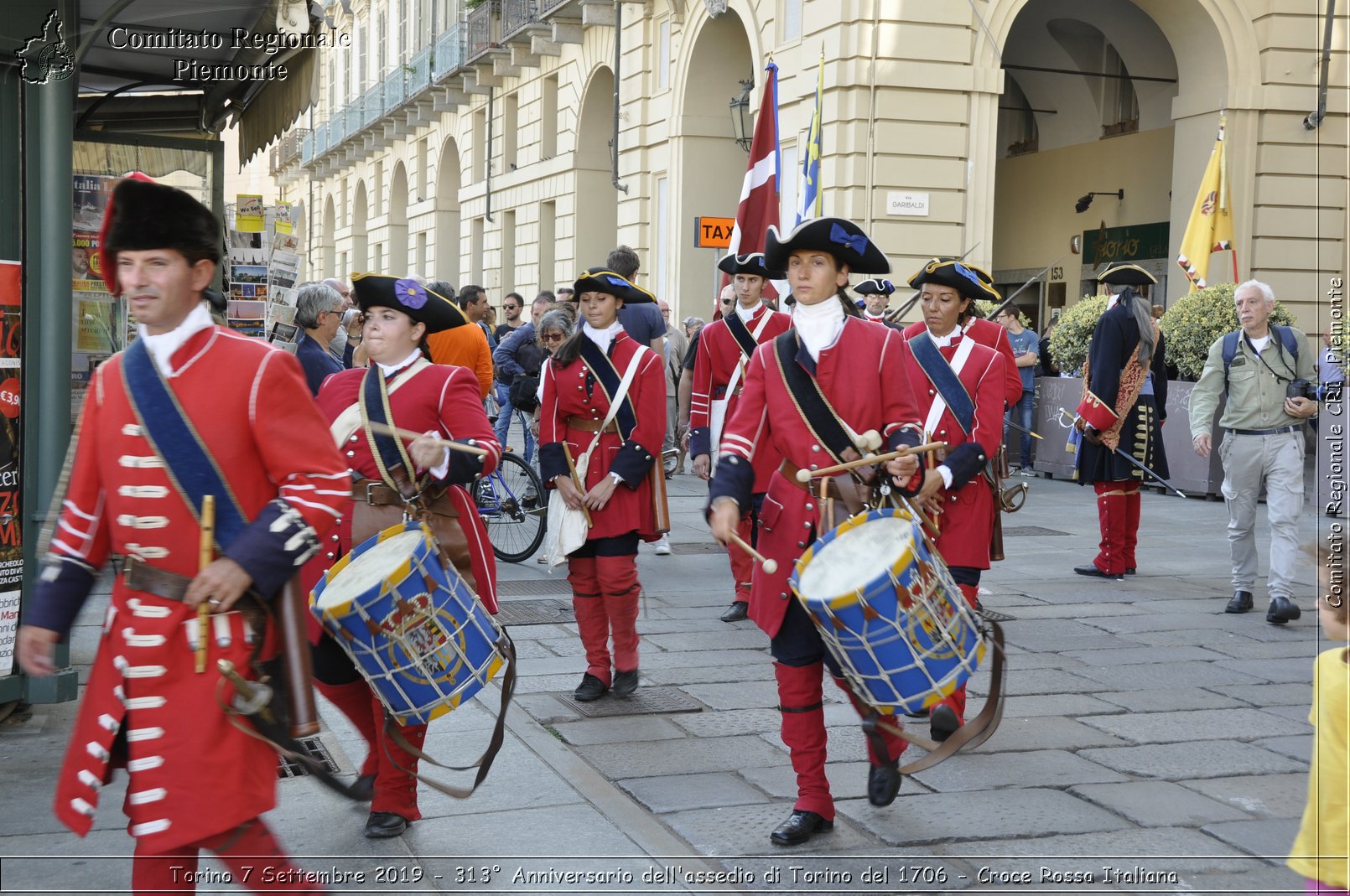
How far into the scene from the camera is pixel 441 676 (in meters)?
3.99

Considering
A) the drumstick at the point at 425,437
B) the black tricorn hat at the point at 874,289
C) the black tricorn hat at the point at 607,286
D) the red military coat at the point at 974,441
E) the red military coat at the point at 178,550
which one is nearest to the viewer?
the red military coat at the point at 178,550

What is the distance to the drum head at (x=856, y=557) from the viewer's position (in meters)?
3.79

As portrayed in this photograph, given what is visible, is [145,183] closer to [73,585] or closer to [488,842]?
[73,585]

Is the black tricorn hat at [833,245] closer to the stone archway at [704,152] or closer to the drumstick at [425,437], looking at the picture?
the drumstick at [425,437]

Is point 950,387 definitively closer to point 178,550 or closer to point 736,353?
point 736,353

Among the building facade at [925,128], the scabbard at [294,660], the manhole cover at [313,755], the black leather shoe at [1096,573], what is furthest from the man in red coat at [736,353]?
the scabbard at [294,660]

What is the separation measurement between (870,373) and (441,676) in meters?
1.67

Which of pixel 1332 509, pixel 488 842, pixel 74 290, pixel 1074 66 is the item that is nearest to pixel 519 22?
pixel 1074 66

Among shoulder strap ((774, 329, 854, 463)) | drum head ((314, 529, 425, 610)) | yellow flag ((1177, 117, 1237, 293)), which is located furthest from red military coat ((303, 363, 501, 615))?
yellow flag ((1177, 117, 1237, 293))

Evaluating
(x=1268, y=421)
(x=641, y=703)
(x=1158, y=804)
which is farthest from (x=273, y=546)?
(x=1268, y=421)

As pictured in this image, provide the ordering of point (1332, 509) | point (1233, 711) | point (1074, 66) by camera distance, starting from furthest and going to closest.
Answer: point (1074, 66) < point (1332, 509) < point (1233, 711)

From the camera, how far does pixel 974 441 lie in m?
5.82

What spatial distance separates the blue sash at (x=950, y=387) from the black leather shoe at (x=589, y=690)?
1953 millimetres

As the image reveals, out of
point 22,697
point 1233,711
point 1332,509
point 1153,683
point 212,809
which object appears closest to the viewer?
point 212,809
